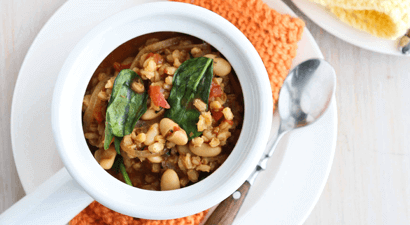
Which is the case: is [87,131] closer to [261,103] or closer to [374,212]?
[261,103]

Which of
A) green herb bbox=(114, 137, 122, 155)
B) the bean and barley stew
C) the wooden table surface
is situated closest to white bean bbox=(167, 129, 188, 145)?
the bean and barley stew

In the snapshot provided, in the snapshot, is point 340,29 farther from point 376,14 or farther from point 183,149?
point 183,149

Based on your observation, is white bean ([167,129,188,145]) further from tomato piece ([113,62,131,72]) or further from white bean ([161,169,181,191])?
tomato piece ([113,62,131,72])

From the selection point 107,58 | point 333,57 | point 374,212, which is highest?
point 107,58

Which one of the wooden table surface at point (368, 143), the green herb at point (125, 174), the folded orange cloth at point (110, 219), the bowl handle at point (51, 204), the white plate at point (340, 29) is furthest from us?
the wooden table surface at point (368, 143)

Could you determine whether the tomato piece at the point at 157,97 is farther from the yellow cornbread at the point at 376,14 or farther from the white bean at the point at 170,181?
the yellow cornbread at the point at 376,14

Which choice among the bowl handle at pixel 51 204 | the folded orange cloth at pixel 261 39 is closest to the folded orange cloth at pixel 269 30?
the folded orange cloth at pixel 261 39

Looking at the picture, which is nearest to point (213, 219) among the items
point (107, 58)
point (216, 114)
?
point (216, 114)


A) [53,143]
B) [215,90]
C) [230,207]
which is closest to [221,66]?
[215,90]
